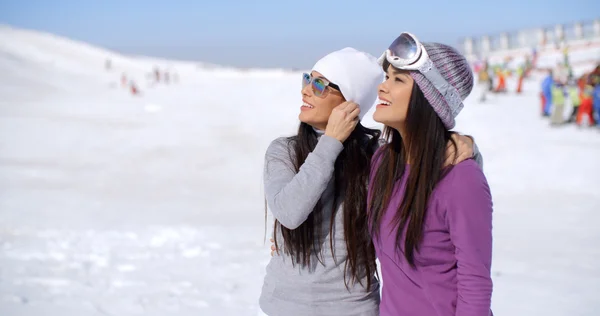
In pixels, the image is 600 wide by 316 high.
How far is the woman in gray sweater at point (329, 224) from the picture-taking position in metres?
2.15

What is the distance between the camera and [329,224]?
2189 millimetres

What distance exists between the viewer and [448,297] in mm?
1848

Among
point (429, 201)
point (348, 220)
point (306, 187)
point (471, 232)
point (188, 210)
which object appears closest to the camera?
point (471, 232)

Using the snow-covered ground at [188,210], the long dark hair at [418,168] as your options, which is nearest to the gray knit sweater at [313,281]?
the long dark hair at [418,168]

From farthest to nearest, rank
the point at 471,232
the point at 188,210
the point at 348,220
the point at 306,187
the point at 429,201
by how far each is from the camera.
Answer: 1. the point at 188,210
2. the point at 348,220
3. the point at 306,187
4. the point at 429,201
5. the point at 471,232

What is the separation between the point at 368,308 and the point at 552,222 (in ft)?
21.4

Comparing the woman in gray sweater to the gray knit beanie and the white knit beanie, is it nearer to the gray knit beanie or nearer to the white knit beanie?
Result: the white knit beanie

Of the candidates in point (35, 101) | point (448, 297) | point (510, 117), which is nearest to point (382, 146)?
point (448, 297)

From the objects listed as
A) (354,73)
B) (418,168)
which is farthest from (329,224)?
(354,73)

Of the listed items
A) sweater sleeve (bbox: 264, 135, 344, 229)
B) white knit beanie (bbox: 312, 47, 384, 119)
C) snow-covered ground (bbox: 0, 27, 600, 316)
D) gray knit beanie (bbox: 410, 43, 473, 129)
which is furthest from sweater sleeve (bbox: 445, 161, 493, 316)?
snow-covered ground (bbox: 0, 27, 600, 316)

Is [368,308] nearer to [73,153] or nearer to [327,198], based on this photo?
[327,198]

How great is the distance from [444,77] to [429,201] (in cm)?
40

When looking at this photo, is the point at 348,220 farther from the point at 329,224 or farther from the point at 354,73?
the point at 354,73

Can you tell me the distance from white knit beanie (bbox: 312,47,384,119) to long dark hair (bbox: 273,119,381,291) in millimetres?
178
